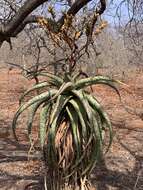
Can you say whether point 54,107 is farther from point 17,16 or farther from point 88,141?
point 17,16

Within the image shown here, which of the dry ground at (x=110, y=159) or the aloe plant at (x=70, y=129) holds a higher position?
the aloe plant at (x=70, y=129)

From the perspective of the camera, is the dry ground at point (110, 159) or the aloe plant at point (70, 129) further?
the dry ground at point (110, 159)

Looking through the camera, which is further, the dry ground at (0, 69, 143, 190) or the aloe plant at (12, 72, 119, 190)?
the dry ground at (0, 69, 143, 190)

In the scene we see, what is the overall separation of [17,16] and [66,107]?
2.26m

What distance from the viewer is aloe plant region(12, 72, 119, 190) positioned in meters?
4.65

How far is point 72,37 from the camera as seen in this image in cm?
446

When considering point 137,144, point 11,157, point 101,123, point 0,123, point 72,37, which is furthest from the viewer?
point 0,123

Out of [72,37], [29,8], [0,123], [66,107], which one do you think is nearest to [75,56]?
[72,37]

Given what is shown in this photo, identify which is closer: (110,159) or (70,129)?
(70,129)

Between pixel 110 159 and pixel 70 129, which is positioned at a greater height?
pixel 70 129

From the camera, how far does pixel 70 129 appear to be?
4.76m

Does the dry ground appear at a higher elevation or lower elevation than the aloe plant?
lower

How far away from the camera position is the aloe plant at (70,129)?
4.65m

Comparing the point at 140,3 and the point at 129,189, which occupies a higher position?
the point at 140,3
